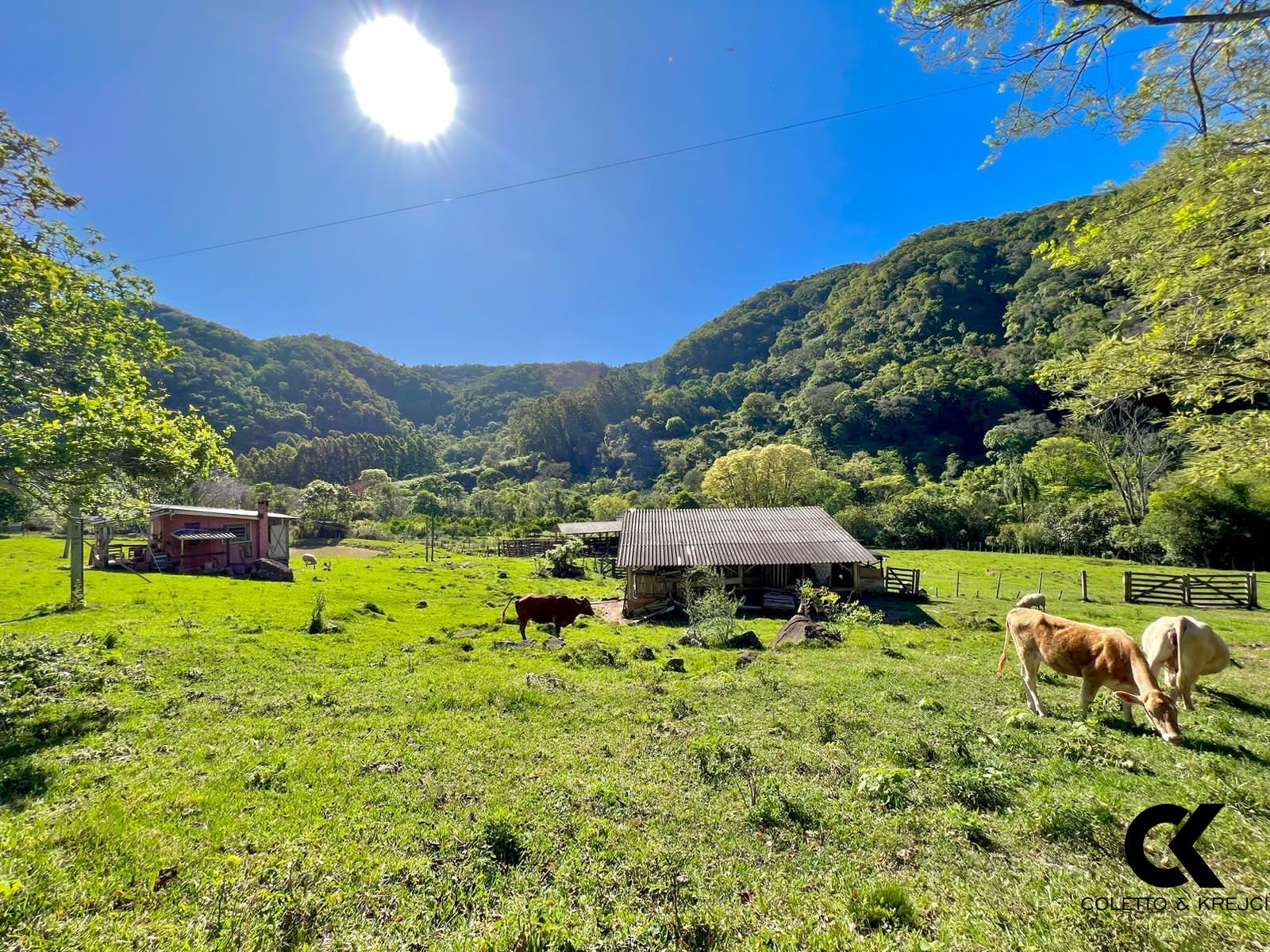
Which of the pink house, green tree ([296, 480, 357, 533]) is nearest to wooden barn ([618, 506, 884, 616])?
the pink house

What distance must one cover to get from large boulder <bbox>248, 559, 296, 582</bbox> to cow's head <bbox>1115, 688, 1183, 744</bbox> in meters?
33.5

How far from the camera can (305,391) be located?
144m

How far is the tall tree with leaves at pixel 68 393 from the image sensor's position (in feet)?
22.4

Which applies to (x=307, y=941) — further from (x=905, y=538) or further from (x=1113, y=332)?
(x=905, y=538)

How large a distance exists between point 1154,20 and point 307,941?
36.4ft

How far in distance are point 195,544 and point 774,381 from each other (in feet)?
382

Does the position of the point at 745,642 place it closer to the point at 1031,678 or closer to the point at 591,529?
the point at 1031,678

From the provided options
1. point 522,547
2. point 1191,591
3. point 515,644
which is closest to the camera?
point 515,644

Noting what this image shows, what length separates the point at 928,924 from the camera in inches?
135

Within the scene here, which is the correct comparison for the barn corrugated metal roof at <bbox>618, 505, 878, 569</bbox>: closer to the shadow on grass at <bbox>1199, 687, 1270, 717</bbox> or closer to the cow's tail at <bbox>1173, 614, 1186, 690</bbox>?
the shadow on grass at <bbox>1199, 687, 1270, 717</bbox>

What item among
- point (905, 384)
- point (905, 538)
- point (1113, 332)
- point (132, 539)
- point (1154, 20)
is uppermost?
point (905, 384)

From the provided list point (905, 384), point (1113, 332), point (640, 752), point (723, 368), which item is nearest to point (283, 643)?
point (640, 752)

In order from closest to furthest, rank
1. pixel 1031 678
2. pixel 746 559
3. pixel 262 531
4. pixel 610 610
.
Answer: pixel 1031 678, pixel 746 559, pixel 610 610, pixel 262 531

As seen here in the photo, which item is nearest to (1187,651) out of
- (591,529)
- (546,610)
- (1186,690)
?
(1186,690)
